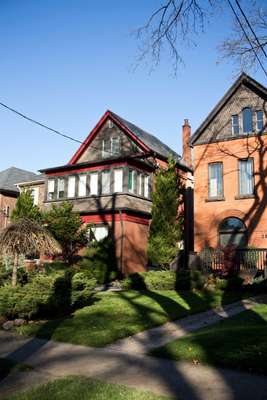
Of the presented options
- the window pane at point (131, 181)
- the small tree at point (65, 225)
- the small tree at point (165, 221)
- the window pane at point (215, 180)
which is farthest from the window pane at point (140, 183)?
the small tree at point (65, 225)

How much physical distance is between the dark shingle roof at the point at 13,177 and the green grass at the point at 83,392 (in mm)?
32852

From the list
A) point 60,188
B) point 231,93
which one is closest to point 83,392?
point 231,93

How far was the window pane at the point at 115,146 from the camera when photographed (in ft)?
100

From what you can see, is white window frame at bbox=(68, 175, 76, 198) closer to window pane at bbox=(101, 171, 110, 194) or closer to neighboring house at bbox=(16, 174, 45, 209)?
window pane at bbox=(101, 171, 110, 194)

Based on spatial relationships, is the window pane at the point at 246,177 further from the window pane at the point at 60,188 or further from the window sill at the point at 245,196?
the window pane at the point at 60,188

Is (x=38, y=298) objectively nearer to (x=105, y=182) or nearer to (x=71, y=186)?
(x=105, y=182)

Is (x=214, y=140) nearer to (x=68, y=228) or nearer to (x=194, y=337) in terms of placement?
(x=68, y=228)

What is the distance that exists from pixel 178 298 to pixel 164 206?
35.6 feet

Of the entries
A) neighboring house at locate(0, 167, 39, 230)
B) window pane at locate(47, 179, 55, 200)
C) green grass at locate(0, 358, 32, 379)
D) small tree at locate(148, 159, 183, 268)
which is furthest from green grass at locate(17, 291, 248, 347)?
neighboring house at locate(0, 167, 39, 230)

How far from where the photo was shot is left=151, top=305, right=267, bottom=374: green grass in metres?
6.48

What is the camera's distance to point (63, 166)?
93.5 ft

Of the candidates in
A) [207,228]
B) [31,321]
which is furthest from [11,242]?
[207,228]

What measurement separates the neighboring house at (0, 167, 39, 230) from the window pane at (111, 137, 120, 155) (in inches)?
449

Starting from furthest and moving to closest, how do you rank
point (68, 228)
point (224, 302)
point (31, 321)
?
point (68, 228)
point (224, 302)
point (31, 321)
